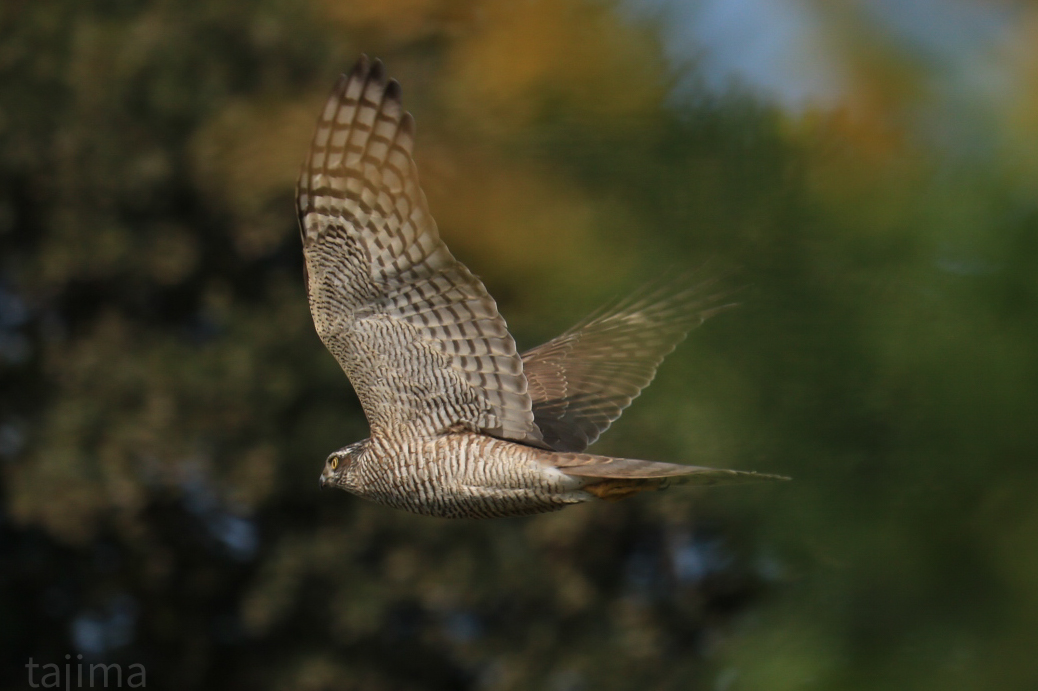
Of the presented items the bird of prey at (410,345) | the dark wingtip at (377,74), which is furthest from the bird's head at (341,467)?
the dark wingtip at (377,74)

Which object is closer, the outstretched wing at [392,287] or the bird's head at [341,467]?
the outstretched wing at [392,287]

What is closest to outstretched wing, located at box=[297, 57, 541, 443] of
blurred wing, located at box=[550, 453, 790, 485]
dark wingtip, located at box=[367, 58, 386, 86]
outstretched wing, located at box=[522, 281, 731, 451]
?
dark wingtip, located at box=[367, 58, 386, 86]

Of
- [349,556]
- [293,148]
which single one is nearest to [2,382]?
[349,556]

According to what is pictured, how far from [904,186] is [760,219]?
515 mm

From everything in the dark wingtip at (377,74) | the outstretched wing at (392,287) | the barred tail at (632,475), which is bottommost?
the barred tail at (632,475)

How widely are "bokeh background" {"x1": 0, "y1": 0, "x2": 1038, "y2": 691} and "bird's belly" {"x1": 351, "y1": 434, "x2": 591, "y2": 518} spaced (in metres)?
0.38

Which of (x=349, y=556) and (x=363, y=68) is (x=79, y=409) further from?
(x=363, y=68)

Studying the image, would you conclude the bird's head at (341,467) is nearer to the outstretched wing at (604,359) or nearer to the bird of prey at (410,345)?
the bird of prey at (410,345)

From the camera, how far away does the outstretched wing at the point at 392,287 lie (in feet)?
9.16

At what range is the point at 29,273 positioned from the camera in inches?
362

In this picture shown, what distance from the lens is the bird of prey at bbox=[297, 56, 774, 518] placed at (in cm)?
280

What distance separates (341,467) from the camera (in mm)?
3336

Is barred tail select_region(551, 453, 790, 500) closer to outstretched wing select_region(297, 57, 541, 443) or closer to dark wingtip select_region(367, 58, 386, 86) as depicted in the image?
outstretched wing select_region(297, 57, 541, 443)

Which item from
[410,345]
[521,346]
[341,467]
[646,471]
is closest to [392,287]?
[410,345]
